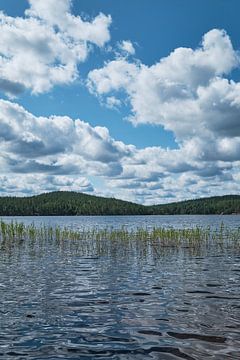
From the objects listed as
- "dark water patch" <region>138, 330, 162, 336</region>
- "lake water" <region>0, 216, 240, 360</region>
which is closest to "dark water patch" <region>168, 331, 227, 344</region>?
"lake water" <region>0, 216, 240, 360</region>

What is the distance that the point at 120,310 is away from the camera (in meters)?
16.8

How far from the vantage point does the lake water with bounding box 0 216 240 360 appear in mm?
12170

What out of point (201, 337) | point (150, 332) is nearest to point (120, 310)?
point (150, 332)

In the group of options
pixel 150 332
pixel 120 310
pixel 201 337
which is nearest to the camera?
pixel 201 337

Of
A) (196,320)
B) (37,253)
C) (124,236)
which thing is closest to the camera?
(196,320)

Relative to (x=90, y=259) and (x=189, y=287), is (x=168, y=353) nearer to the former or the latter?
(x=189, y=287)

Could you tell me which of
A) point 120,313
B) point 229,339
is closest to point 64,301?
point 120,313

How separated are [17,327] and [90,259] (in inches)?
785

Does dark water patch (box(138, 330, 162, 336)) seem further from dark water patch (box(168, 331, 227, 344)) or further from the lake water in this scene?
dark water patch (box(168, 331, 227, 344))

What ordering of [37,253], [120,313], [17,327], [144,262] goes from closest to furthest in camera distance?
[17,327] < [120,313] < [144,262] < [37,253]

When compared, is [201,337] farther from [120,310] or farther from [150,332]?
[120,310]

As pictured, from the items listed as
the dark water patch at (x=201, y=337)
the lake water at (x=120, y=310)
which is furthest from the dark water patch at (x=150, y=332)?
the dark water patch at (x=201, y=337)

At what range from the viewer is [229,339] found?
1296cm

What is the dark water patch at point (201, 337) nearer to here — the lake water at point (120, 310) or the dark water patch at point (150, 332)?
the lake water at point (120, 310)
